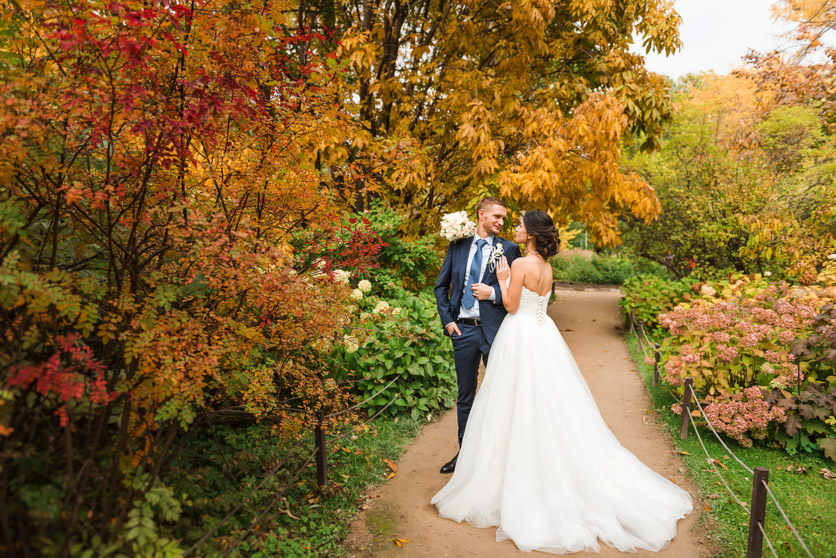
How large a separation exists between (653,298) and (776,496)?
7711mm

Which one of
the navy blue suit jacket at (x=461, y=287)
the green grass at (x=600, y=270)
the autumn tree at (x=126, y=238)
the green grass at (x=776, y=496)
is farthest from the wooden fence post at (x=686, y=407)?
the green grass at (x=600, y=270)

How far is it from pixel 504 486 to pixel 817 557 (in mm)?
2088

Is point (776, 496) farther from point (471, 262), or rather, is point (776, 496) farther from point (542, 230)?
point (471, 262)

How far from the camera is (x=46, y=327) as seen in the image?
7.58 ft

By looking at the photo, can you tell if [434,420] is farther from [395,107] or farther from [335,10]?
[335,10]

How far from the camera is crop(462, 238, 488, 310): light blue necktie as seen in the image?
4500mm

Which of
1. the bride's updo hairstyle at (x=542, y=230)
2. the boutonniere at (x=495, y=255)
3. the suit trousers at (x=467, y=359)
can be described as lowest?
the suit trousers at (x=467, y=359)

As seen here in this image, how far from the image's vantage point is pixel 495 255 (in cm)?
442

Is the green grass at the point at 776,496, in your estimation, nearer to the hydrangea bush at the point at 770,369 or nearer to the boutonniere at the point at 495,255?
the hydrangea bush at the point at 770,369

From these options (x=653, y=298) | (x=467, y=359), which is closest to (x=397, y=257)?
(x=467, y=359)

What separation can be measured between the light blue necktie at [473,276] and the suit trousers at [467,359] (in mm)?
219

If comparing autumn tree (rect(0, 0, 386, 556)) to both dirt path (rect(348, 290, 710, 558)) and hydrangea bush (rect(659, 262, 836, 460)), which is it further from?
hydrangea bush (rect(659, 262, 836, 460))

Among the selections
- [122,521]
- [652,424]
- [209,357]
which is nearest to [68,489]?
[122,521]

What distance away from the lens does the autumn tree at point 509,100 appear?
7.18 m
